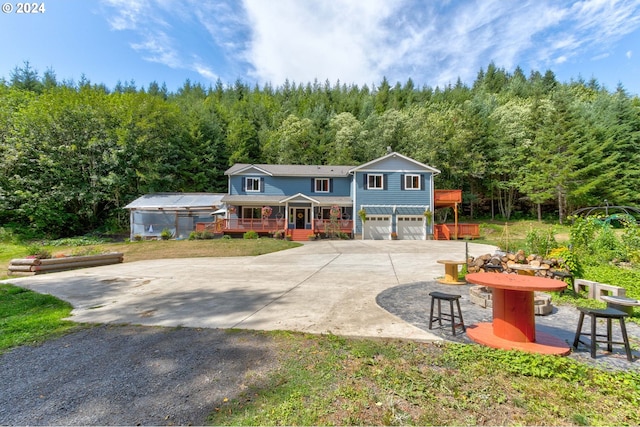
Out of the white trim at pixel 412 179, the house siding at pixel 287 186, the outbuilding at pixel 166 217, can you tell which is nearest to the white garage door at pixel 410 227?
the white trim at pixel 412 179

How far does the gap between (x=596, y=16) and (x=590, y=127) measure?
22.5 meters

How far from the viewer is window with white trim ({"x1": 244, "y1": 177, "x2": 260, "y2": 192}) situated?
22.8m

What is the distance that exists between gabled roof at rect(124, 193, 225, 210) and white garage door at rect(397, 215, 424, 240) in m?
14.3

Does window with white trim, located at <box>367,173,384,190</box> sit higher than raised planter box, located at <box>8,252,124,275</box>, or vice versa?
window with white trim, located at <box>367,173,384,190</box>

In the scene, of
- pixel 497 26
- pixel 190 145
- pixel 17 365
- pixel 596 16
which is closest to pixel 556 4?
pixel 596 16

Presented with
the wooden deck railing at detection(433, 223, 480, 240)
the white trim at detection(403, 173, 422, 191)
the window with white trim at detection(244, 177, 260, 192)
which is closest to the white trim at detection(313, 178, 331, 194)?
the window with white trim at detection(244, 177, 260, 192)

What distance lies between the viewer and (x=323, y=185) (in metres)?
23.4

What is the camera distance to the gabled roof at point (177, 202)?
20266 mm

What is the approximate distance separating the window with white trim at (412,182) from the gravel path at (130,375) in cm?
1972

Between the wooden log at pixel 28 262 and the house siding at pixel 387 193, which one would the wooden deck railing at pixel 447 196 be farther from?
the wooden log at pixel 28 262

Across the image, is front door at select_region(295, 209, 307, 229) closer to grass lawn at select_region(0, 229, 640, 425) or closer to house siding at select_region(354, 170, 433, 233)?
house siding at select_region(354, 170, 433, 233)

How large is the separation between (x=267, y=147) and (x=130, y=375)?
31.1 meters

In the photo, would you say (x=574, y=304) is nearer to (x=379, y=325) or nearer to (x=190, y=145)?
(x=379, y=325)

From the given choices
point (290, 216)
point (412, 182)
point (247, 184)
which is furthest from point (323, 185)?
point (412, 182)
